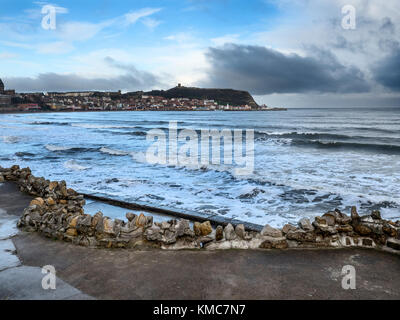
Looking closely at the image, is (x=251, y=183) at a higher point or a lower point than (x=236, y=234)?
lower

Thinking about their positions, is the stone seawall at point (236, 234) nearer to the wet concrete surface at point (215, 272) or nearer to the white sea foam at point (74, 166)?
the wet concrete surface at point (215, 272)

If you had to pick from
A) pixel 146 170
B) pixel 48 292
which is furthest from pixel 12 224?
pixel 146 170

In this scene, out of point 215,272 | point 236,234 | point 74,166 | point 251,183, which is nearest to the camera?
point 215,272

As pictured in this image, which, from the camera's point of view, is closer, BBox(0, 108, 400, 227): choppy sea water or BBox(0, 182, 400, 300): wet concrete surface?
BBox(0, 182, 400, 300): wet concrete surface

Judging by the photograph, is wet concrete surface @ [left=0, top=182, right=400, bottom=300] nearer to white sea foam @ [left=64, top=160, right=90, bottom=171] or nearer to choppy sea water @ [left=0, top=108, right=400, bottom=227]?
choppy sea water @ [left=0, top=108, right=400, bottom=227]

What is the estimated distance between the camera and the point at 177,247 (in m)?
4.79

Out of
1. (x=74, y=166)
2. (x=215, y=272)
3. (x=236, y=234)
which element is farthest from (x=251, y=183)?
(x=74, y=166)

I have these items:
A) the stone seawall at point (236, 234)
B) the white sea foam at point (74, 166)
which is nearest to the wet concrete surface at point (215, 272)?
the stone seawall at point (236, 234)

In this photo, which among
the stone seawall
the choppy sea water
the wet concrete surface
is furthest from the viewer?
the choppy sea water

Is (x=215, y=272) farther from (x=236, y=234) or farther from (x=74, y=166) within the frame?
(x=74, y=166)

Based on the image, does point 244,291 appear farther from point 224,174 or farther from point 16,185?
point 224,174

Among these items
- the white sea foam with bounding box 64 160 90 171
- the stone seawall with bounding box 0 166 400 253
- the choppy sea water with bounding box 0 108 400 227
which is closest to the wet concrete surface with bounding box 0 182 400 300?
the stone seawall with bounding box 0 166 400 253

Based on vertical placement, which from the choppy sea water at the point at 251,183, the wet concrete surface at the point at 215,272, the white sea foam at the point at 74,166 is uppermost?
the wet concrete surface at the point at 215,272
